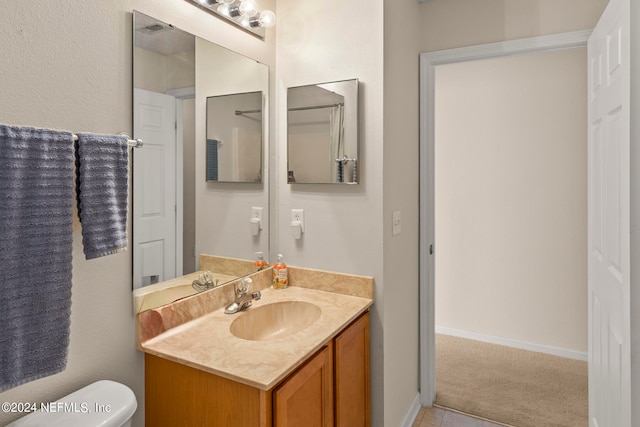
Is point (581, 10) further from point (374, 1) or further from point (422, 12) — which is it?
point (374, 1)

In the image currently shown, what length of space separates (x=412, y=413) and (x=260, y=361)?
1.46 meters

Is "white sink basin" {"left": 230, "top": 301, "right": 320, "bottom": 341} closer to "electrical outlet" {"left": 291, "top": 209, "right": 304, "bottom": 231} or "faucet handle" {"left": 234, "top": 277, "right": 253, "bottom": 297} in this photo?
"faucet handle" {"left": 234, "top": 277, "right": 253, "bottom": 297}

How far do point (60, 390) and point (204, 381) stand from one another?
0.39m

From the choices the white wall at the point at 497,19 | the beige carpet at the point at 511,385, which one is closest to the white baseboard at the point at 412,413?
the beige carpet at the point at 511,385

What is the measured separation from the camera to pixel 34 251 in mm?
965

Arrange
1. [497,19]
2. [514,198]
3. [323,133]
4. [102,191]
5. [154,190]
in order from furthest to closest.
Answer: [514,198] < [497,19] < [323,133] < [154,190] < [102,191]

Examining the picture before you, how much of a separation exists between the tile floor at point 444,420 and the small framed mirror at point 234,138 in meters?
1.65

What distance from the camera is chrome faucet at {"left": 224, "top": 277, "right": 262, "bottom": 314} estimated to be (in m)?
1.68

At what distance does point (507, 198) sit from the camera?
3234mm

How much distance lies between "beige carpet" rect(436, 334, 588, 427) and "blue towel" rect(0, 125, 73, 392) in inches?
87.2

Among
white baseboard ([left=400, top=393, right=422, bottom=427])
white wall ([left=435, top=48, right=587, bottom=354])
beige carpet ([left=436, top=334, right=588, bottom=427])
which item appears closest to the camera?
white baseboard ([left=400, top=393, right=422, bottom=427])

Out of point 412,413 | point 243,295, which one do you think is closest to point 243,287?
point 243,295

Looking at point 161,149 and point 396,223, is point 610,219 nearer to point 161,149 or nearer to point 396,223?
point 396,223

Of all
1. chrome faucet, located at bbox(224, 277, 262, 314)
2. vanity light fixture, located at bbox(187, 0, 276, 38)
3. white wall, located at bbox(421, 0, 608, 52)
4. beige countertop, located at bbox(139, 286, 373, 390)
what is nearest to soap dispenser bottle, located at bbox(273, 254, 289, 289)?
chrome faucet, located at bbox(224, 277, 262, 314)
